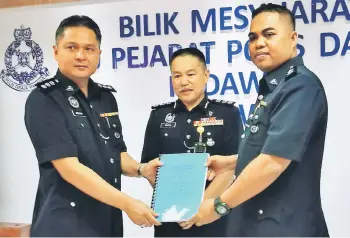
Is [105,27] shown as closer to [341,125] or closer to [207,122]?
[207,122]

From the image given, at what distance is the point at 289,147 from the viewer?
5.89ft

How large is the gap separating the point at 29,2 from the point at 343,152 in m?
1.89

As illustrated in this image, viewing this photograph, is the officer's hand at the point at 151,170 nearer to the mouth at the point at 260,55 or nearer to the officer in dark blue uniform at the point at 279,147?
the officer in dark blue uniform at the point at 279,147

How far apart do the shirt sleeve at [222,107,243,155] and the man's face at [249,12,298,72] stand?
34 centimetres

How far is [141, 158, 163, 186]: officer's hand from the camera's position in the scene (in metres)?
2.19

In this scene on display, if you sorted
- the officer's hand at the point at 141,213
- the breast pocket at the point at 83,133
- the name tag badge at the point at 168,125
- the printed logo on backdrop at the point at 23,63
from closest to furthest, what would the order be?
the officer's hand at the point at 141,213 < the breast pocket at the point at 83,133 < the name tag badge at the point at 168,125 < the printed logo on backdrop at the point at 23,63

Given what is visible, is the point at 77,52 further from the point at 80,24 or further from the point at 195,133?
the point at 195,133

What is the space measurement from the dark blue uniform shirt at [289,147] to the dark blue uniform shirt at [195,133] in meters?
0.18

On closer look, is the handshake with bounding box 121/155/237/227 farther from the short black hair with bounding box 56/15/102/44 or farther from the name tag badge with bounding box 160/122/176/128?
the short black hair with bounding box 56/15/102/44

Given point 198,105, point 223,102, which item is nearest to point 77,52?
point 198,105

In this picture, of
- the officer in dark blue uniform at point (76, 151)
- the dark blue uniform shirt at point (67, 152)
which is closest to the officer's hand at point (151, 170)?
the officer in dark blue uniform at point (76, 151)

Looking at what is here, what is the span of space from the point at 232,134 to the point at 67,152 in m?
0.78

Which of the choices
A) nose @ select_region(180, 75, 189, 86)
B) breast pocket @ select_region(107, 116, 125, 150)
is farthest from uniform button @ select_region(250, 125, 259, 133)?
breast pocket @ select_region(107, 116, 125, 150)

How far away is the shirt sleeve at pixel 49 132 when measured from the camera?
207 cm
